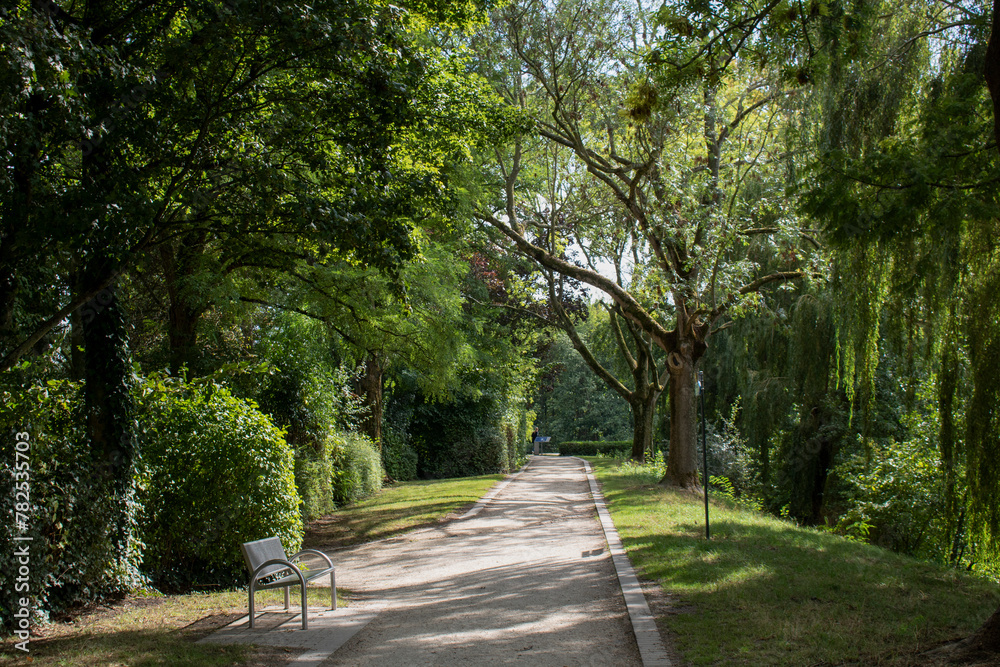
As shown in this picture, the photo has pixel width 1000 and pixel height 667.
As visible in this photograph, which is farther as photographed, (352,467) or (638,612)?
(352,467)

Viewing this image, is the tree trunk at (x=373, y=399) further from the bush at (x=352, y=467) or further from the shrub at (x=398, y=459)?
the shrub at (x=398, y=459)

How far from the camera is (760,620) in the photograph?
6387 mm

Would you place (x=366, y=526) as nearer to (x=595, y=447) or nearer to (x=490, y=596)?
(x=490, y=596)

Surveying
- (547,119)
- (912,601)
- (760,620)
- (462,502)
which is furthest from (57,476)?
(547,119)

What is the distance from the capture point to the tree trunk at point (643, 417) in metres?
26.4

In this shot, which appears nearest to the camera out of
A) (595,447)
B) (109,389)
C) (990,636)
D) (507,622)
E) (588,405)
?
(990,636)

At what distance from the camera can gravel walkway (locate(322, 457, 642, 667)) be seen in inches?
236

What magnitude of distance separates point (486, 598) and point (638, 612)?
1844mm

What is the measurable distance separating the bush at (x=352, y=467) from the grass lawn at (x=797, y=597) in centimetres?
785

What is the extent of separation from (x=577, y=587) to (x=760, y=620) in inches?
98.4

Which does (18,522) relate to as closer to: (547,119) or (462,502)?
(462,502)

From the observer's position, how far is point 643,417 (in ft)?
87.9

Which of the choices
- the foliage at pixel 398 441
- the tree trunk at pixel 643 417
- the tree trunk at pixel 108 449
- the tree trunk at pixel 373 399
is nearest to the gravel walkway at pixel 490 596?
the tree trunk at pixel 108 449

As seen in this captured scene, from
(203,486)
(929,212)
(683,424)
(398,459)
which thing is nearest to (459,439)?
(398,459)
